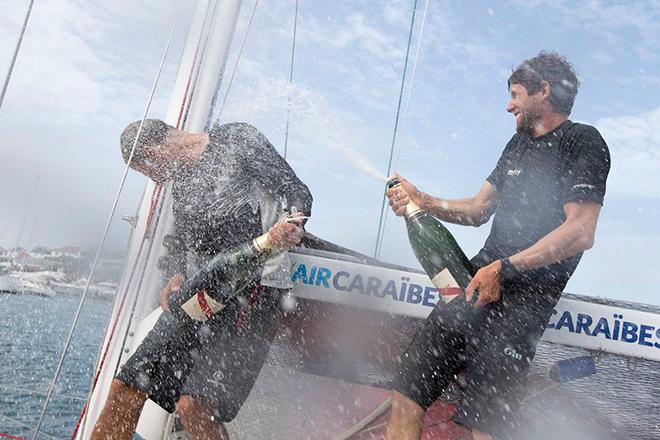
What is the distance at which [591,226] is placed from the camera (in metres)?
1.95

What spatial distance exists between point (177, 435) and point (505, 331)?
6.55 feet

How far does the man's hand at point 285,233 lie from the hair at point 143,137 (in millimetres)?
878

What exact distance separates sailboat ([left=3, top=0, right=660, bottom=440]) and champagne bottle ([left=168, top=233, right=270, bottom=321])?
6.2 inches

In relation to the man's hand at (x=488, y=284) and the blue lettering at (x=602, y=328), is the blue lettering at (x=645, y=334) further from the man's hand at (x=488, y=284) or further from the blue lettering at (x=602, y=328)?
the man's hand at (x=488, y=284)

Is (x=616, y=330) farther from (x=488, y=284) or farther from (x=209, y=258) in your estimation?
(x=209, y=258)

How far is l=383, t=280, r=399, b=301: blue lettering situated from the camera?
8.86 feet

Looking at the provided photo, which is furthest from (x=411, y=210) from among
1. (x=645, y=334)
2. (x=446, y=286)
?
(x=645, y=334)

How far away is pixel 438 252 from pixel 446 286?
16cm

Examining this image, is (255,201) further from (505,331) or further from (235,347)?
(505,331)

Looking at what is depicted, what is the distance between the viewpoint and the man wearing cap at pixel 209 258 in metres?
2.59

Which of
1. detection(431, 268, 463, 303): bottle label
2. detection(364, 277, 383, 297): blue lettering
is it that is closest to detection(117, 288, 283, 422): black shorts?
detection(364, 277, 383, 297): blue lettering

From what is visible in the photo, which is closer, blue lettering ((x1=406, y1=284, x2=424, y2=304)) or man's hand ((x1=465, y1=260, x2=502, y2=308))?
man's hand ((x1=465, y1=260, x2=502, y2=308))

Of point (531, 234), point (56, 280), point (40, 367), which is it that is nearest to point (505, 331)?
point (531, 234)

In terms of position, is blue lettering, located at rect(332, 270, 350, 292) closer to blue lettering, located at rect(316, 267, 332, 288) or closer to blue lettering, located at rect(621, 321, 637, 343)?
blue lettering, located at rect(316, 267, 332, 288)
